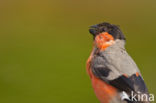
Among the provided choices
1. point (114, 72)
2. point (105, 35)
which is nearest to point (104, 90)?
point (114, 72)

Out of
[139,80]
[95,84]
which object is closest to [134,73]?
[139,80]

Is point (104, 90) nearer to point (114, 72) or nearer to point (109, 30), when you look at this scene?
point (114, 72)

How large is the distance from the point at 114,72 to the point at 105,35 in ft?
2.42

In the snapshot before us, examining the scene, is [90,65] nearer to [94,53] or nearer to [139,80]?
[94,53]

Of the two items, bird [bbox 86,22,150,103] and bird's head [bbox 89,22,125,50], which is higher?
bird's head [bbox 89,22,125,50]

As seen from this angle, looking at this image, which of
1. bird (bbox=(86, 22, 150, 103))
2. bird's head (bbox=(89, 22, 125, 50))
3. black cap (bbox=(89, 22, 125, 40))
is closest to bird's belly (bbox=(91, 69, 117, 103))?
bird (bbox=(86, 22, 150, 103))

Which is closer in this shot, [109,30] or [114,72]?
[114,72]

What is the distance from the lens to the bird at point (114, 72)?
17.8 feet

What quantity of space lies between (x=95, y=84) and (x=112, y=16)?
27.1ft

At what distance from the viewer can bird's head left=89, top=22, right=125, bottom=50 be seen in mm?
6094

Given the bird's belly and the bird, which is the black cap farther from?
the bird's belly

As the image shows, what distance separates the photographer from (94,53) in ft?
20.0

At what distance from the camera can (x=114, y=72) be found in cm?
561

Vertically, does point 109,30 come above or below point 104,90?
above
